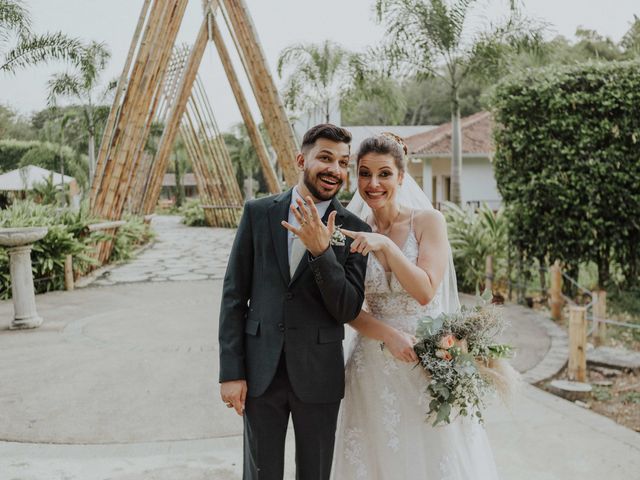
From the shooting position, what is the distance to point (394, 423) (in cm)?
249

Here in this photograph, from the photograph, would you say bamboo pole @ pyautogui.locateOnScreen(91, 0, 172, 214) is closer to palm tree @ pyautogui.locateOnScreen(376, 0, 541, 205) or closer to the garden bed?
palm tree @ pyautogui.locateOnScreen(376, 0, 541, 205)

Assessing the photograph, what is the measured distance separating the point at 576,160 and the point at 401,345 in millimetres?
5689

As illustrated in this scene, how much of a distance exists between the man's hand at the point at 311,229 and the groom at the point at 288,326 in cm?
13

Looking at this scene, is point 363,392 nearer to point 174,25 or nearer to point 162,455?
point 162,455

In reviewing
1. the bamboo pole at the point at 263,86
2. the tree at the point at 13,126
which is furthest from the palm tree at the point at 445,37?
the tree at the point at 13,126

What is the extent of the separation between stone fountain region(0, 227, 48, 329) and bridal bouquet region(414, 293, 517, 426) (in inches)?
234

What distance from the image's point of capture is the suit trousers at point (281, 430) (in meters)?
2.18

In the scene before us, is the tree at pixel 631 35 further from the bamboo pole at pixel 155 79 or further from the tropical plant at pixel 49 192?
the tropical plant at pixel 49 192

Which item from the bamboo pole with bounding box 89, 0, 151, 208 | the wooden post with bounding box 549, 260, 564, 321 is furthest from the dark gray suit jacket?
the bamboo pole with bounding box 89, 0, 151, 208

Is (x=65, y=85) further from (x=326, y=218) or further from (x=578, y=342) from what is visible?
(x=326, y=218)

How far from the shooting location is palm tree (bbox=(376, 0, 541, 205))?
12.0 meters

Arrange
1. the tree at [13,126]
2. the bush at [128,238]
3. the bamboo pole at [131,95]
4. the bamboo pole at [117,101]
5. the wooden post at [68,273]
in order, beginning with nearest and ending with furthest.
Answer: the wooden post at [68,273], the bamboo pole at [131,95], the bamboo pole at [117,101], the bush at [128,238], the tree at [13,126]

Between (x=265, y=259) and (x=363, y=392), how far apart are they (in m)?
0.81

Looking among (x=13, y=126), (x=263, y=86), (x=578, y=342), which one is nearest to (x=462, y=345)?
(x=578, y=342)
